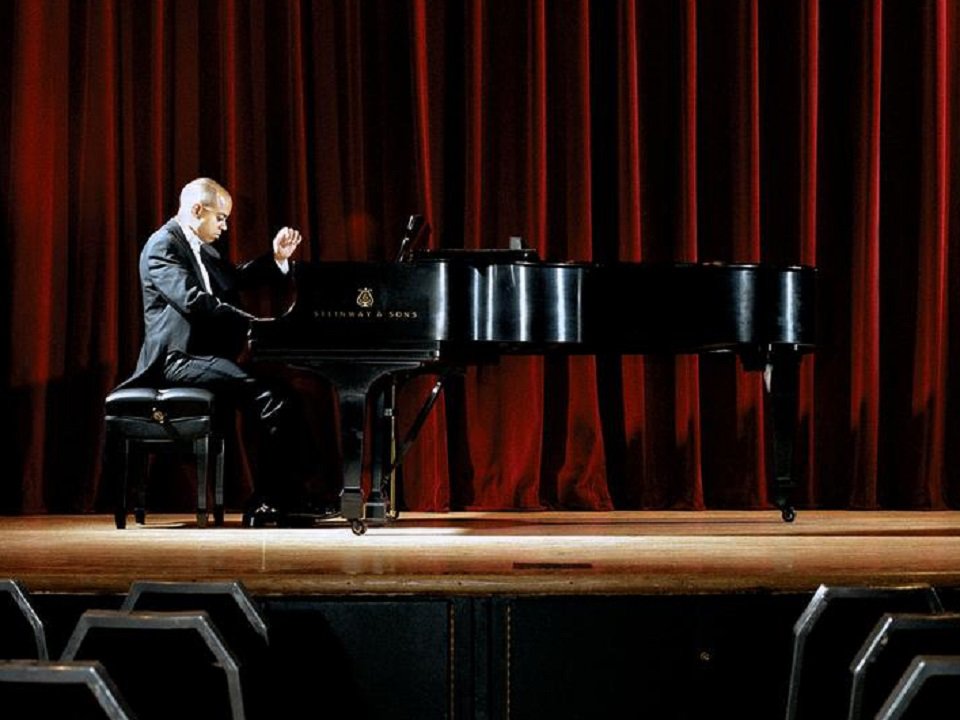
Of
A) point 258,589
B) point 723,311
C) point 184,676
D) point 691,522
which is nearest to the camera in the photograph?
point 184,676

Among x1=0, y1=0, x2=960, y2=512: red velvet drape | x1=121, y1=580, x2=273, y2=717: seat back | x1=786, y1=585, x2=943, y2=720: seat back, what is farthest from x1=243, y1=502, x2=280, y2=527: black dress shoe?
x1=786, y1=585, x2=943, y2=720: seat back

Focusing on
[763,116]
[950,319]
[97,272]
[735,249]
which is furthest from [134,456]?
[950,319]

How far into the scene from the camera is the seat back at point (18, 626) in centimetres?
207

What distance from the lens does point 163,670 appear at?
201 cm

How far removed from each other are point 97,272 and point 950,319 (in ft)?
11.9

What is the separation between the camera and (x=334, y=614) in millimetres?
2748

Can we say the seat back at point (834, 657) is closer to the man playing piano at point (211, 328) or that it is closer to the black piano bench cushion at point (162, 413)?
the man playing piano at point (211, 328)

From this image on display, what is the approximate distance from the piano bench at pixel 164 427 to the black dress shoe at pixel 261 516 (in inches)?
5.7

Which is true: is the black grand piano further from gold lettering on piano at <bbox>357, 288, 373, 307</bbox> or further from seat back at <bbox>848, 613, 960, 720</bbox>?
seat back at <bbox>848, 613, 960, 720</bbox>

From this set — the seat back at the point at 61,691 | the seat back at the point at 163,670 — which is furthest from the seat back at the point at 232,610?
the seat back at the point at 61,691

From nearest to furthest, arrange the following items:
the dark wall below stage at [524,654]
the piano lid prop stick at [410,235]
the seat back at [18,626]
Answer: the seat back at [18,626] → the dark wall below stage at [524,654] → the piano lid prop stick at [410,235]

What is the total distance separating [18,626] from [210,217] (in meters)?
2.68

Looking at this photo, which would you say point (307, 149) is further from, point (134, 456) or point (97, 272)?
point (134, 456)

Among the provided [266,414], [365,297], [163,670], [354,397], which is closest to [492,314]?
[365,297]
